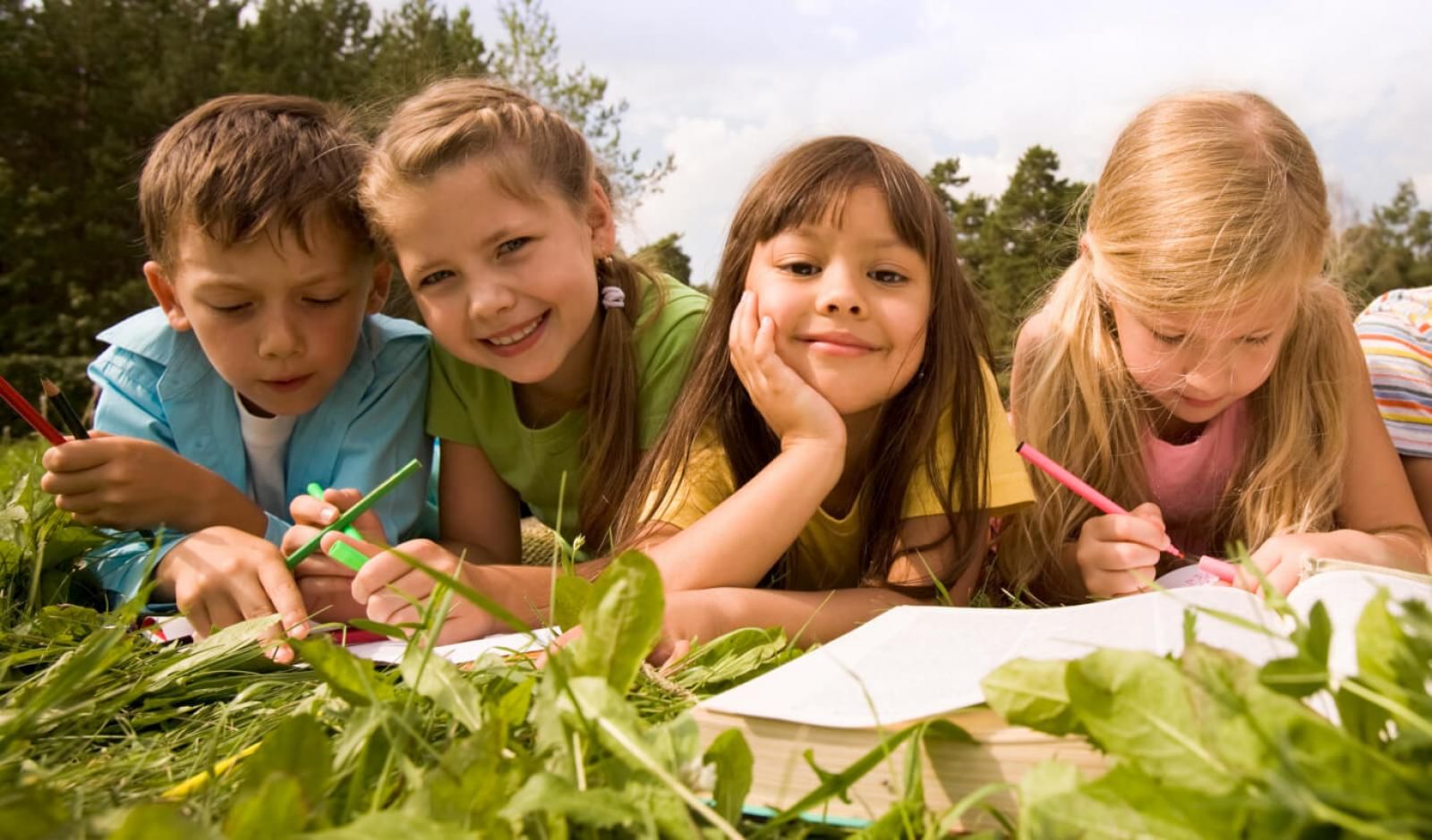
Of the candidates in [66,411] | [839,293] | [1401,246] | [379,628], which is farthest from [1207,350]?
[1401,246]

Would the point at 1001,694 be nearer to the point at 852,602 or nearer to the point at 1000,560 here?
the point at 852,602

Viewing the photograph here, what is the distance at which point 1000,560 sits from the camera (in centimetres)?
181

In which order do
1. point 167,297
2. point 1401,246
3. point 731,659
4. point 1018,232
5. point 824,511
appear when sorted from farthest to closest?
point 1401,246
point 1018,232
point 167,297
point 824,511
point 731,659

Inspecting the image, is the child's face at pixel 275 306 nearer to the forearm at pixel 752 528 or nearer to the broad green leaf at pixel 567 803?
the forearm at pixel 752 528

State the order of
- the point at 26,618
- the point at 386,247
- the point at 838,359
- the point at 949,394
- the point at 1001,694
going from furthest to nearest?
the point at 386,247, the point at 949,394, the point at 838,359, the point at 26,618, the point at 1001,694

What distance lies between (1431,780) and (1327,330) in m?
1.51

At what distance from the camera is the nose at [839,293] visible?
56.7 inches

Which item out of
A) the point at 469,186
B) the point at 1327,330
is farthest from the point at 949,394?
the point at 469,186

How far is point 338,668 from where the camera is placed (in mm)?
678

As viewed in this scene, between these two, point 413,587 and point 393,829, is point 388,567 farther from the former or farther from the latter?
point 393,829

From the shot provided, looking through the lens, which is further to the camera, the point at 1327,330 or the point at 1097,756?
the point at 1327,330

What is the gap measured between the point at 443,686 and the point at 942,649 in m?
0.37

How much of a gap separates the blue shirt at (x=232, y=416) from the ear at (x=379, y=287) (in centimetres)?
6

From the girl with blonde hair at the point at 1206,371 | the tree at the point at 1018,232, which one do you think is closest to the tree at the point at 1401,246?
the tree at the point at 1018,232
